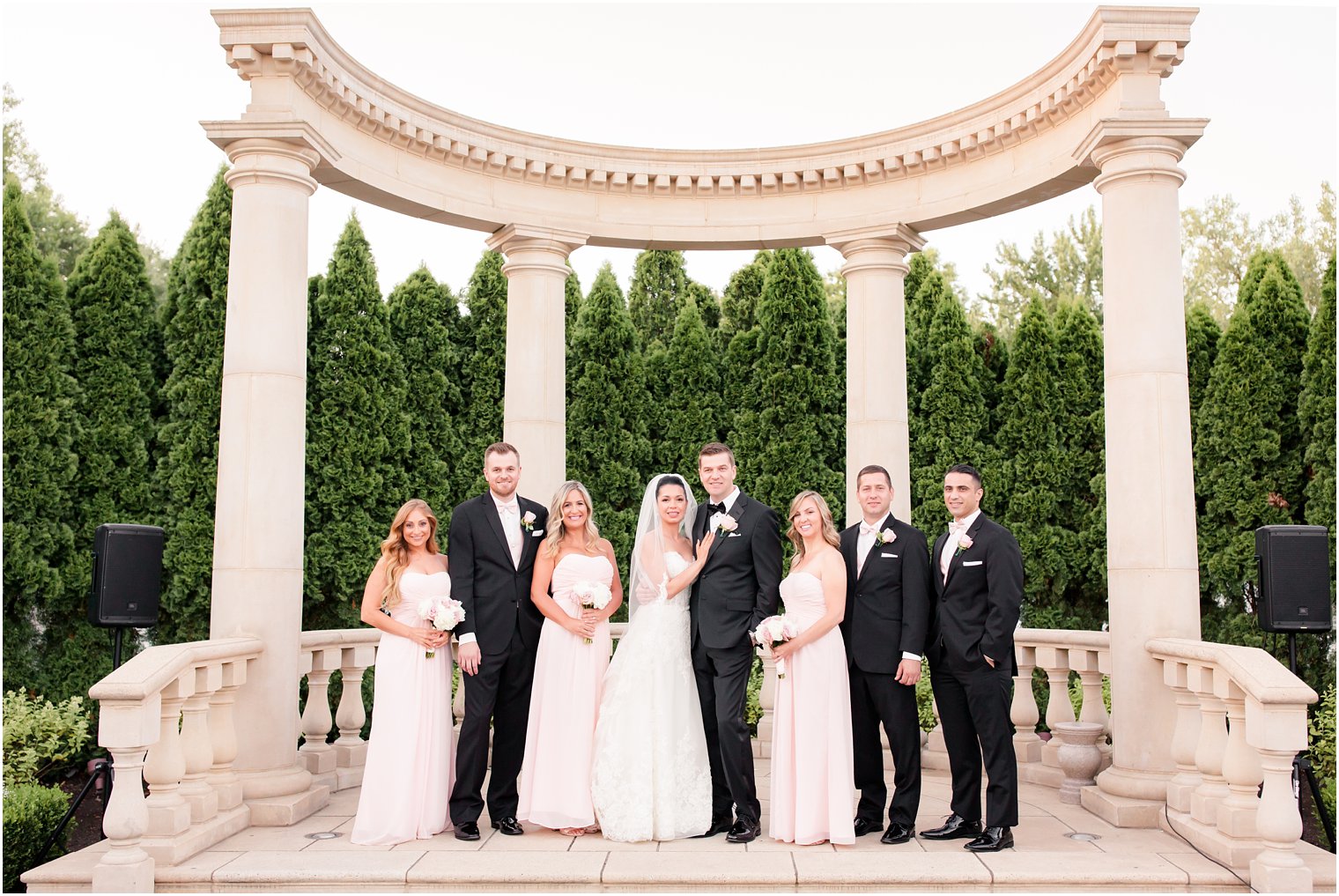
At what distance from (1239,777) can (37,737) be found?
1161 cm

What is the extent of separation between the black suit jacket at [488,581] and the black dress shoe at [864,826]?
9.20 feet

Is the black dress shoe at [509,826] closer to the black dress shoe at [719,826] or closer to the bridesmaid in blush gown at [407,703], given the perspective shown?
the bridesmaid in blush gown at [407,703]

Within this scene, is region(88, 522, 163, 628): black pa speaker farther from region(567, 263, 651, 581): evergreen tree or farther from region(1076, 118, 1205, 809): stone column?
region(1076, 118, 1205, 809): stone column

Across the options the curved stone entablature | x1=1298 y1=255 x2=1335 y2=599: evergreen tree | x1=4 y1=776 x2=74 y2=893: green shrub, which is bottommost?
x1=4 y1=776 x2=74 y2=893: green shrub

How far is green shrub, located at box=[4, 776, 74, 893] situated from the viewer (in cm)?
873

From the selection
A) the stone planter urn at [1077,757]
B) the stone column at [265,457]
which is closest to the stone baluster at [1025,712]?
the stone planter urn at [1077,757]

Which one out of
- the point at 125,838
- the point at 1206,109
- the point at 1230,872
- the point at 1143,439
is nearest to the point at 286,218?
the point at 125,838

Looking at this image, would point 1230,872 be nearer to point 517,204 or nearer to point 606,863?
point 606,863

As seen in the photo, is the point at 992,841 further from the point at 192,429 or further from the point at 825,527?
the point at 192,429

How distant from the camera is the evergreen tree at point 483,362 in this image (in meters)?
15.8

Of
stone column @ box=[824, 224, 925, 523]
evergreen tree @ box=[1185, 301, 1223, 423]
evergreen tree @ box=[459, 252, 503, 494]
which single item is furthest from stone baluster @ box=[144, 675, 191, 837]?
evergreen tree @ box=[1185, 301, 1223, 423]

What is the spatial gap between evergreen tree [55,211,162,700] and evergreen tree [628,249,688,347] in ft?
25.6

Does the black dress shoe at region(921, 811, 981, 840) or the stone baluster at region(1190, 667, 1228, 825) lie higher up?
the stone baluster at region(1190, 667, 1228, 825)

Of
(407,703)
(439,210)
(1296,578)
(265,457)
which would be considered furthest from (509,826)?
(1296,578)
